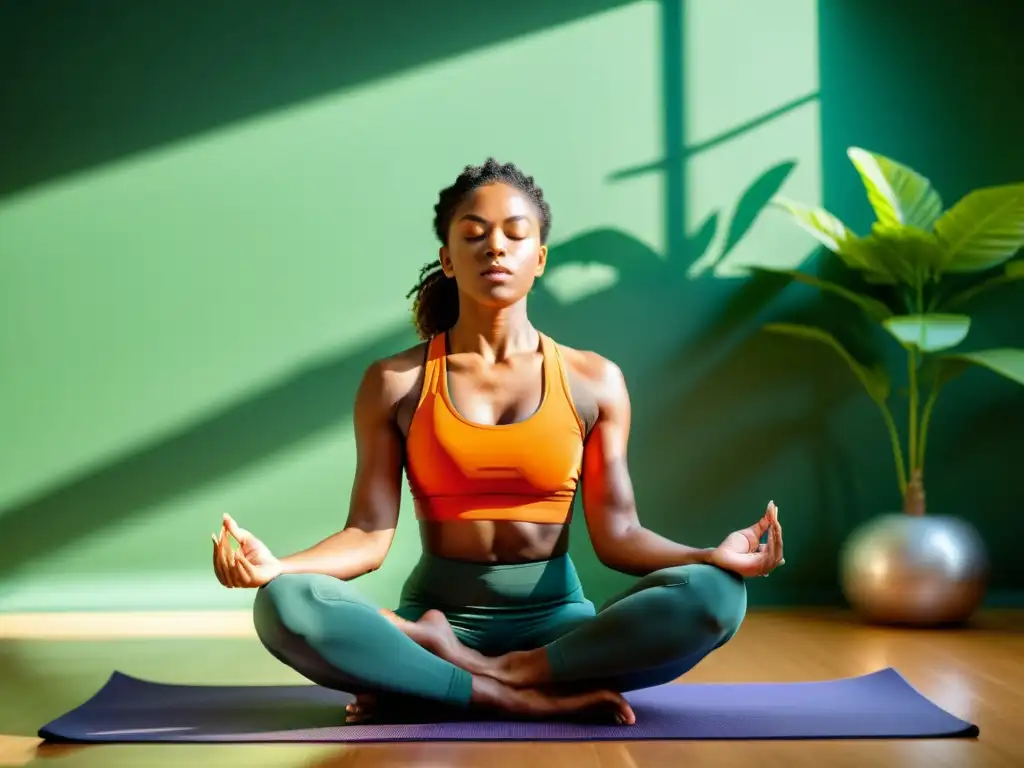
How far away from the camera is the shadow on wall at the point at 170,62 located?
3.57 m

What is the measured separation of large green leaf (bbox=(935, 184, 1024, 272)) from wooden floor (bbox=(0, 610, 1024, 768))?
0.93 meters

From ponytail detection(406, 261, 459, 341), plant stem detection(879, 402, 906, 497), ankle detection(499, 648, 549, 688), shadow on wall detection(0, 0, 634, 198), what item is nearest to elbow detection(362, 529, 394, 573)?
ankle detection(499, 648, 549, 688)

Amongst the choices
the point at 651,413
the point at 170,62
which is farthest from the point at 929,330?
the point at 170,62

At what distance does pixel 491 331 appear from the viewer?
6.98 feet

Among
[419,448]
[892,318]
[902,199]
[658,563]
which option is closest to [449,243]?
[419,448]

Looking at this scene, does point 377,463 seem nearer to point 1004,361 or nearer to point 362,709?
point 362,709

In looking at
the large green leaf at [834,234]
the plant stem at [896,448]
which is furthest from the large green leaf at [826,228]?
the plant stem at [896,448]

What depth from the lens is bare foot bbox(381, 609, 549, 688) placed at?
1.84 meters

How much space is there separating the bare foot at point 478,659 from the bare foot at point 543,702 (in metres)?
0.02

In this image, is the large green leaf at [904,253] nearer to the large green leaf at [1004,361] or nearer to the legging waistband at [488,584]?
the large green leaf at [1004,361]

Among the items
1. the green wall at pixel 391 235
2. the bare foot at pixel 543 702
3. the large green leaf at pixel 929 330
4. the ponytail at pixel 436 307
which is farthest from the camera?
the green wall at pixel 391 235

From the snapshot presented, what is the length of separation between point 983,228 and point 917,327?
35 centimetres

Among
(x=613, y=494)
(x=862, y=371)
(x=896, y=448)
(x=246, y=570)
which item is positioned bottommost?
(x=246, y=570)

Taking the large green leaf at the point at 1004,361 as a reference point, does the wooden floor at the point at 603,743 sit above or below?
below
